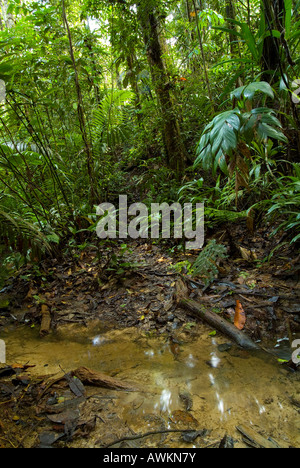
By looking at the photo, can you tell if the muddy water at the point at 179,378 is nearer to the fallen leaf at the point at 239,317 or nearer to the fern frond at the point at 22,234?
the fallen leaf at the point at 239,317

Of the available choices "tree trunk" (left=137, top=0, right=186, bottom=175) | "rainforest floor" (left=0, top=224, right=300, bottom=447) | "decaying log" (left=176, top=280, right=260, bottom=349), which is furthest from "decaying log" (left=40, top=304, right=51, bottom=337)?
"tree trunk" (left=137, top=0, right=186, bottom=175)

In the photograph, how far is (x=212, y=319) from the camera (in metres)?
1.95

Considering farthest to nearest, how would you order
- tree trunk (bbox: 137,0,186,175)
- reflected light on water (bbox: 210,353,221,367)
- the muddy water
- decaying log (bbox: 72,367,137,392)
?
tree trunk (bbox: 137,0,186,175)
reflected light on water (bbox: 210,353,221,367)
decaying log (bbox: 72,367,137,392)
the muddy water

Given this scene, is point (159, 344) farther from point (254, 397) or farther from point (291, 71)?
point (291, 71)

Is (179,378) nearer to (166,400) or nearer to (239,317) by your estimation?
(166,400)

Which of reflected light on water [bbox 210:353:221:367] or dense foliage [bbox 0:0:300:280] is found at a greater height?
dense foliage [bbox 0:0:300:280]

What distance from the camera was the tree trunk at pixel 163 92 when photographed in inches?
159

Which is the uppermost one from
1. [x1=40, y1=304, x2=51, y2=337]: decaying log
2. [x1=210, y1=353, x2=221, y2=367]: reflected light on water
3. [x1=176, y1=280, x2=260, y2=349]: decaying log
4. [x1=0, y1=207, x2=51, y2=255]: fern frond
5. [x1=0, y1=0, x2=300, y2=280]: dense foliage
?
[x1=0, y1=0, x2=300, y2=280]: dense foliage

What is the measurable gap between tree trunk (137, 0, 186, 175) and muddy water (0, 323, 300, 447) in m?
2.97

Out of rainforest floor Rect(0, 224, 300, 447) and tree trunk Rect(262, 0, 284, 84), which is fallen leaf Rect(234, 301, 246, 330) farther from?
tree trunk Rect(262, 0, 284, 84)

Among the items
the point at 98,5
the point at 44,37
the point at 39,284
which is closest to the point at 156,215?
the point at 39,284

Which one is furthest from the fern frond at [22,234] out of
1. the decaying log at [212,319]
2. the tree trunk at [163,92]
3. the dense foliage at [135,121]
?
the tree trunk at [163,92]

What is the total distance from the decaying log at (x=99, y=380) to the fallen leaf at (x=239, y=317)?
84 centimetres

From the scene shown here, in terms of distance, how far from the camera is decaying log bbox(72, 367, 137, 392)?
142 centimetres
